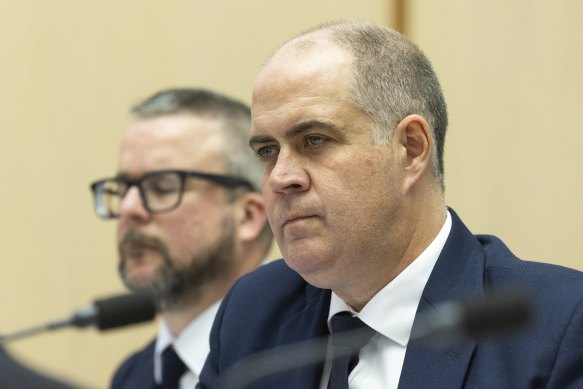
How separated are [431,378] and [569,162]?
125 cm

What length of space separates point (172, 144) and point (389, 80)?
1.11 metres

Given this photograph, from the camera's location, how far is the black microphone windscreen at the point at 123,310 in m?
1.46

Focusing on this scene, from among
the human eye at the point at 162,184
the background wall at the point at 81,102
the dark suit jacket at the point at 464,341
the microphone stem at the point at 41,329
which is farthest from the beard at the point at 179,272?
the microphone stem at the point at 41,329

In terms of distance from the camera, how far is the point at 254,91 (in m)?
2.02

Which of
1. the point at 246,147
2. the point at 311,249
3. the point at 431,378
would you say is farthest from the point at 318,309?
the point at 246,147

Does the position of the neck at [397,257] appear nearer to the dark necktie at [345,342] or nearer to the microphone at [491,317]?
the dark necktie at [345,342]

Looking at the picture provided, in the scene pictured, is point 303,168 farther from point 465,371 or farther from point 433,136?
point 465,371

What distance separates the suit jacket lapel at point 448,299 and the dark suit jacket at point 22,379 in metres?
0.71

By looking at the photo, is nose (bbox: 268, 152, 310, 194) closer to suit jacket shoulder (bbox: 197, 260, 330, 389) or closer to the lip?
the lip

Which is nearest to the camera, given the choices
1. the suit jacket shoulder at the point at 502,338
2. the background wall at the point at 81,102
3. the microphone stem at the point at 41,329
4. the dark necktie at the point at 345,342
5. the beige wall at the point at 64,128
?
the microphone stem at the point at 41,329

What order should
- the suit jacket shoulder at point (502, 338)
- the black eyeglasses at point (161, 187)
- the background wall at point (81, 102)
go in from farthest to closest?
the background wall at point (81, 102) < the black eyeglasses at point (161, 187) < the suit jacket shoulder at point (502, 338)

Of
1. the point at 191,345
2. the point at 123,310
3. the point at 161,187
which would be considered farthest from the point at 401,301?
the point at 161,187

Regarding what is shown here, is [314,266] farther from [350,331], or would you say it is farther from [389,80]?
[389,80]

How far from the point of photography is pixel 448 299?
1.87 m
